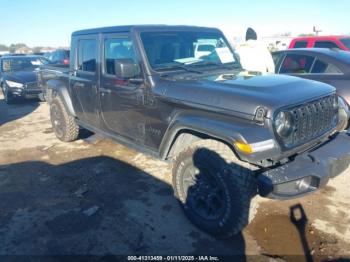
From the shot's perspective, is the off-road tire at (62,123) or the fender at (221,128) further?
the off-road tire at (62,123)

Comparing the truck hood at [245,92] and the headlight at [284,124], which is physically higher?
the truck hood at [245,92]

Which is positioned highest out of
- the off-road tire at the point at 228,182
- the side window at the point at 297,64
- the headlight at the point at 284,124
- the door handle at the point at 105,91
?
the side window at the point at 297,64

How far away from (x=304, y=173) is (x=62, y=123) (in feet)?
15.2

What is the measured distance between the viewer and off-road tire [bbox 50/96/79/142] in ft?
18.5

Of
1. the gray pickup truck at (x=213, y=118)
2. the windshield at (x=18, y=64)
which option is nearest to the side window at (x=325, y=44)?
the gray pickup truck at (x=213, y=118)

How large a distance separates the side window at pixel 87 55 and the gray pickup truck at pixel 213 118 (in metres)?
0.03

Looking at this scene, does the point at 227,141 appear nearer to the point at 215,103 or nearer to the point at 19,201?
the point at 215,103

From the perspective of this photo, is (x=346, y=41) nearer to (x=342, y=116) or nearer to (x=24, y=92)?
(x=342, y=116)

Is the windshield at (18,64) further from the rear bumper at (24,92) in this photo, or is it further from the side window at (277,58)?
the side window at (277,58)

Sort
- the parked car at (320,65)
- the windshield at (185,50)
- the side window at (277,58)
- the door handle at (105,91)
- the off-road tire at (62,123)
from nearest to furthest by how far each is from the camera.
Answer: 1. the windshield at (185,50)
2. the door handle at (105,91)
3. the parked car at (320,65)
4. the off-road tire at (62,123)
5. the side window at (277,58)

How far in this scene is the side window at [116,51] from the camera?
12.2 feet

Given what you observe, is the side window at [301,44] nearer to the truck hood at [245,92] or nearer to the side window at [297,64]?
the side window at [297,64]

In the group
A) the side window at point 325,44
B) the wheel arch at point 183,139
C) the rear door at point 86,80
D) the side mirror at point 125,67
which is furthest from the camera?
the side window at point 325,44

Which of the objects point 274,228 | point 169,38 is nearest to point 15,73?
point 169,38
